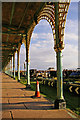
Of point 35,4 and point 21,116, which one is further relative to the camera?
point 35,4

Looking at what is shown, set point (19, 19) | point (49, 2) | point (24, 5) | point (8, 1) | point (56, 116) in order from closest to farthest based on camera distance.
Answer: point (56, 116)
point (49, 2)
point (8, 1)
point (24, 5)
point (19, 19)

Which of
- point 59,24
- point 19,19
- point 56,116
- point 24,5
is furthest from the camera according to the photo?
point 19,19

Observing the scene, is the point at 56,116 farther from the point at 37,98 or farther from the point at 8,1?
the point at 8,1

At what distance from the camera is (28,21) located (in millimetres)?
10328

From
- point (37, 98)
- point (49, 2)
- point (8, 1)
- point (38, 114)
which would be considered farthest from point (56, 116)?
point (8, 1)

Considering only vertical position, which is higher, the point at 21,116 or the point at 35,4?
the point at 35,4

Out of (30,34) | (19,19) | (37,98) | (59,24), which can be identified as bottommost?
(37,98)

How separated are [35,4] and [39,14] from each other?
707 millimetres

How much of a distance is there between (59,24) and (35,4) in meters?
3.28

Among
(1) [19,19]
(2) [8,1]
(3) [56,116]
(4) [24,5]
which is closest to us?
(3) [56,116]

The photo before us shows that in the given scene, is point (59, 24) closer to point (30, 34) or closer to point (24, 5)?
point (24, 5)

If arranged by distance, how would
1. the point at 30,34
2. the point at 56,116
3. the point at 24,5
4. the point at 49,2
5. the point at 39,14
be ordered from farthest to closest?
the point at 30,34 → the point at 39,14 → the point at 24,5 → the point at 49,2 → the point at 56,116

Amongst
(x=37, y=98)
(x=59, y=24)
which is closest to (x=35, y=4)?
(x=59, y=24)

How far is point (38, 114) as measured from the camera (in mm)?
4168
